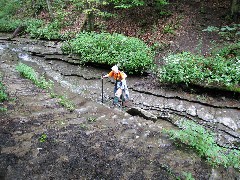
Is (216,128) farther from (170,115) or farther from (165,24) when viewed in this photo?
(165,24)

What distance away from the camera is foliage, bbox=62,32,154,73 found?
12664 millimetres

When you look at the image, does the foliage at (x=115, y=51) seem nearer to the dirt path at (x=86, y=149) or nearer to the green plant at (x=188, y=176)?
the dirt path at (x=86, y=149)

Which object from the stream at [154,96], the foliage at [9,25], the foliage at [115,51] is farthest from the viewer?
the foliage at [9,25]

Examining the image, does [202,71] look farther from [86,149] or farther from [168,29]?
[86,149]

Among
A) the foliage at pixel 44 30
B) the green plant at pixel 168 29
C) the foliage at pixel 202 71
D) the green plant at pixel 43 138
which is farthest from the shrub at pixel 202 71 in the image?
the foliage at pixel 44 30

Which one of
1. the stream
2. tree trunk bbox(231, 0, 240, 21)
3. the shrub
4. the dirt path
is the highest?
tree trunk bbox(231, 0, 240, 21)

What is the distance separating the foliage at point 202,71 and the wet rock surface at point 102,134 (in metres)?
0.60

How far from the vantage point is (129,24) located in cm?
1730

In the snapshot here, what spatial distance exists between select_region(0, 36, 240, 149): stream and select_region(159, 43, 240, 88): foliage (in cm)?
45

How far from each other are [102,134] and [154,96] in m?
5.05

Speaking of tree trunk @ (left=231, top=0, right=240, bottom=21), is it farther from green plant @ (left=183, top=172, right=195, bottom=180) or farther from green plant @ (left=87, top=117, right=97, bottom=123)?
green plant @ (left=183, top=172, right=195, bottom=180)

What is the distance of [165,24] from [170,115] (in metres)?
8.07

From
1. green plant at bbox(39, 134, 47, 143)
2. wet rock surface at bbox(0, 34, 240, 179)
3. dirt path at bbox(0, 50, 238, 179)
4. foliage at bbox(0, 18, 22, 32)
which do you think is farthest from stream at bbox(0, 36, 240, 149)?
foliage at bbox(0, 18, 22, 32)

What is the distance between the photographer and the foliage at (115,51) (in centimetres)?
1266
